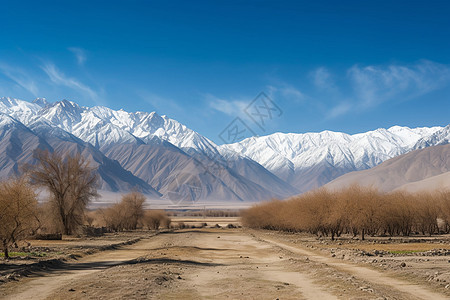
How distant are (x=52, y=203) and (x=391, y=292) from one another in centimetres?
5540

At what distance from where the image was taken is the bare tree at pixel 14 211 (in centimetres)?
2761

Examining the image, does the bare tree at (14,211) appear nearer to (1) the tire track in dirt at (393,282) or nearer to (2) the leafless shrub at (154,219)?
(1) the tire track in dirt at (393,282)

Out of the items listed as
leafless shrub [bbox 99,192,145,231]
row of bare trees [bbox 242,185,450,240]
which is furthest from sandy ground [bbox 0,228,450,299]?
leafless shrub [bbox 99,192,145,231]

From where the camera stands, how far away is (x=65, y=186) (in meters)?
64.5

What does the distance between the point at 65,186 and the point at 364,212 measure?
41.9 meters

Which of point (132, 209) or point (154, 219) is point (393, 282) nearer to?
point (132, 209)

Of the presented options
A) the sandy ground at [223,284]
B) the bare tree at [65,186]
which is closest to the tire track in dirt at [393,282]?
the sandy ground at [223,284]

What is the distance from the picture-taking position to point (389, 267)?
24797 millimetres

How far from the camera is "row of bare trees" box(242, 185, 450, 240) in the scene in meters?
62.8

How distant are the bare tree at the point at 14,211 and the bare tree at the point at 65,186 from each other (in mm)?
34221

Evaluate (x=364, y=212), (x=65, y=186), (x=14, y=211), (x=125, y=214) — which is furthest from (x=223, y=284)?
(x=125, y=214)

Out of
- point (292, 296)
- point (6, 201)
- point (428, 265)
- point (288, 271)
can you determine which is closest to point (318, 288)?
point (292, 296)

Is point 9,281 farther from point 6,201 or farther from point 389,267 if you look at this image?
point 389,267

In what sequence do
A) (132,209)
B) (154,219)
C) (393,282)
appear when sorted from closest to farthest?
(393,282)
(132,209)
(154,219)
